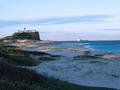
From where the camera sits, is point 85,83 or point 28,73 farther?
point 85,83

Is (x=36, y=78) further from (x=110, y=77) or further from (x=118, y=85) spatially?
(x=110, y=77)

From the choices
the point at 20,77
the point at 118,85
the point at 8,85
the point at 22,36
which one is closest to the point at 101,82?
the point at 118,85

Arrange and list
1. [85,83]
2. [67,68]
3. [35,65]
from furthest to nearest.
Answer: [35,65] → [67,68] → [85,83]

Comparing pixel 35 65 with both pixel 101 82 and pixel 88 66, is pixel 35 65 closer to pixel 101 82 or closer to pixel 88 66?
pixel 88 66

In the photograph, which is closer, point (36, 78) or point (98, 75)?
point (36, 78)

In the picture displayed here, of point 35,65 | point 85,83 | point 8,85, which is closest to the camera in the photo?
point 8,85

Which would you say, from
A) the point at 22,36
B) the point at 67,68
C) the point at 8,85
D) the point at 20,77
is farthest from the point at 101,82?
the point at 22,36

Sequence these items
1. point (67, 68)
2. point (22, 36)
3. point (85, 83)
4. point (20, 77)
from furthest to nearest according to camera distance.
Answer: point (22, 36) → point (67, 68) → point (85, 83) → point (20, 77)

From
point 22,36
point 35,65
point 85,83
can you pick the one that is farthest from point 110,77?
point 22,36

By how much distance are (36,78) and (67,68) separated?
29.0 ft

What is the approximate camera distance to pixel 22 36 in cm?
10444

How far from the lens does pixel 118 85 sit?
22.5 meters

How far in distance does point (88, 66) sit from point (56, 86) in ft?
33.4

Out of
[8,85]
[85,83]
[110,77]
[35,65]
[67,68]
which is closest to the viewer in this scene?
[8,85]
